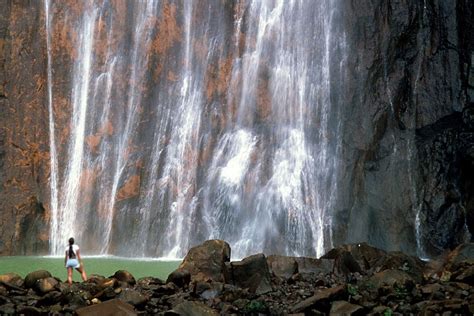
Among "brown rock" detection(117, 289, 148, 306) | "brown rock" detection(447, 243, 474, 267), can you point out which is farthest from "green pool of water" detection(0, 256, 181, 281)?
"brown rock" detection(447, 243, 474, 267)

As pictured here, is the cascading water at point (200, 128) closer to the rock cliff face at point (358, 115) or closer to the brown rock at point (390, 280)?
the rock cliff face at point (358, 115)

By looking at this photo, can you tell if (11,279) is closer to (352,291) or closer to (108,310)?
(108,310)

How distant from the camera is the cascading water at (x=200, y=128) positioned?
23.2 meters

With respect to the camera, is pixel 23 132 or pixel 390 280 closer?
pixel 390 280

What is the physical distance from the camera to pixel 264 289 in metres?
11.9

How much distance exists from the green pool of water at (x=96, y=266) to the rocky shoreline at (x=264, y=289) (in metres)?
3.64

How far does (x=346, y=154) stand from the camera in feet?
75.4

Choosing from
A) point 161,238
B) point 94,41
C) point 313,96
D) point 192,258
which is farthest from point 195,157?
point 192,258

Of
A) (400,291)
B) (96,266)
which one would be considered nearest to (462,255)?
(400,291)

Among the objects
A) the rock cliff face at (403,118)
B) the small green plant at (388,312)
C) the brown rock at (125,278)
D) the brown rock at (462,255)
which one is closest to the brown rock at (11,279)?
the brown rock at (125,278)

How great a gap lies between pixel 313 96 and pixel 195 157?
5465 millimetres

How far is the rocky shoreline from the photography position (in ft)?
32.8

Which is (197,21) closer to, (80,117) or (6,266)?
(80,117)

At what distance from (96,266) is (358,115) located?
11.2m
